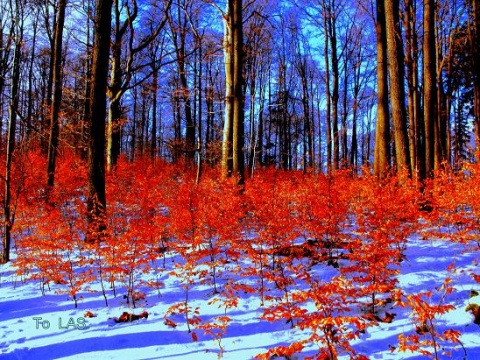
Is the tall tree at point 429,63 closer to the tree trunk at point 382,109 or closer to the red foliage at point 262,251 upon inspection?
the tree trunk at point 382,109

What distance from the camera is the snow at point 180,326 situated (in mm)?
4164

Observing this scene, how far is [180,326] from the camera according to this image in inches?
198

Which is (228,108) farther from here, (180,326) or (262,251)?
(180,326)

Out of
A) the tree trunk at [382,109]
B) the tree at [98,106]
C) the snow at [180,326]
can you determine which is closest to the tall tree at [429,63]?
the tree trunk at [382,109]

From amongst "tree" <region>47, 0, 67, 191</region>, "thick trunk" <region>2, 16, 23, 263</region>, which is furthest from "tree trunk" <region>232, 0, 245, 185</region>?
"tree" <region>47, 0, 67, 191</region>

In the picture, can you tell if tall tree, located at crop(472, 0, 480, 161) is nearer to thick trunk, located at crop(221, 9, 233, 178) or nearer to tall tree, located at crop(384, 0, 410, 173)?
tall tree, located at crop(384, 0, 410, 173)

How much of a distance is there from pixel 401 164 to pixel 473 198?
2.63 meters

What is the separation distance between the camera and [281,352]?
3.92m

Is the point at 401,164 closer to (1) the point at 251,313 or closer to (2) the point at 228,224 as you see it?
(2) the point at 228,224

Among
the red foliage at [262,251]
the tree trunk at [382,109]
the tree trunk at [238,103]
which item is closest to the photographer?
the red foliage at [262,251]

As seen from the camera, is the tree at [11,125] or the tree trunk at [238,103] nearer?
the tree at [11,125]

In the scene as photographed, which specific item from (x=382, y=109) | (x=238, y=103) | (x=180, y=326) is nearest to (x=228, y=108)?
(x=238, y=103)

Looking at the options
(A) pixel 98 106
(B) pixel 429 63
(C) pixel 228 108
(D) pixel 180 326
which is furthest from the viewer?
(C) pixel 228 108

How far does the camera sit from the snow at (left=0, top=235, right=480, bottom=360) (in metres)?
4.16
